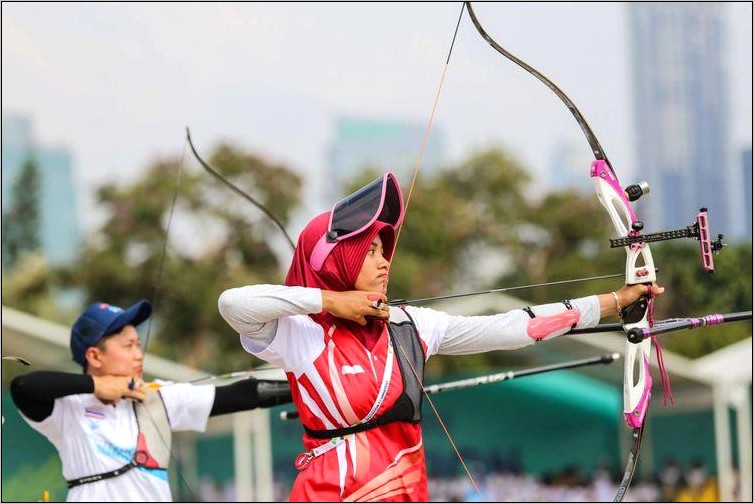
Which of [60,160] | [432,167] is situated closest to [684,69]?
[60,160]

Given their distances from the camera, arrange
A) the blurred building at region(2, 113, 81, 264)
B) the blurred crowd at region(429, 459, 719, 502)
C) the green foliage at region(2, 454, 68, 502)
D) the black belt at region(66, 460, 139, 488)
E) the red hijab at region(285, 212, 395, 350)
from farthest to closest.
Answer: the blurred building at region(2, 113, 81, 264)
the blurred crowd at region(429, 459, 719, 502)
the green foliage at region(2, 454, 68, 502)
the black belt at region(66, 460, 139, 488)
the red hijab at region(285, 212, 395, 350)

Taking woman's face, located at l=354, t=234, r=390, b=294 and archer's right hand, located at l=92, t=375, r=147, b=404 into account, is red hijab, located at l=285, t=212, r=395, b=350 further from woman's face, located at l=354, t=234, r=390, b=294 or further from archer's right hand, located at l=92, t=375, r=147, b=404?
archer's right hand, located at l=92, t=375, r=147, b=404

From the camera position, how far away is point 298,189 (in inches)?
1005

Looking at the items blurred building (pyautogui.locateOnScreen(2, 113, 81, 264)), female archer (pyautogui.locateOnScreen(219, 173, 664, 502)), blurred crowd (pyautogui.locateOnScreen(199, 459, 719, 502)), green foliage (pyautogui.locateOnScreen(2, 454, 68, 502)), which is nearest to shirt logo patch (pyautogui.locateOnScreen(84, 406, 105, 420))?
female archer (pyautogui.locateOnScreen(219, 173, 664, 502))

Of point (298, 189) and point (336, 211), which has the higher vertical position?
point (298, 189)

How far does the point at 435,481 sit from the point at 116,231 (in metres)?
12.9

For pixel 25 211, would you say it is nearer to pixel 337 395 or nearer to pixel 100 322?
pixel 100 322

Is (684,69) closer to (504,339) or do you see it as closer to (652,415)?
(652,415)

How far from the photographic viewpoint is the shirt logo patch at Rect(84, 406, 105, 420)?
4.86 metres

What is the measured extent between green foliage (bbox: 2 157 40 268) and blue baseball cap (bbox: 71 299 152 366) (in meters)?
25.1

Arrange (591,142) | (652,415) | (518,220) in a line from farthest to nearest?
(518,220)
(652,415)
(591,142)

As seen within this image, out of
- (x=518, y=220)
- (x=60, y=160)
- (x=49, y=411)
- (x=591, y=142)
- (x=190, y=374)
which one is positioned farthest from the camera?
(x=60, y=160)

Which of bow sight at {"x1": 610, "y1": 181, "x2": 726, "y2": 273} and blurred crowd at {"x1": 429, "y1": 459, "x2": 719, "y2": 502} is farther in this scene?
blurred crowd at {"x1": 429, "y1": 459, "x2": 719, "y2": 502}

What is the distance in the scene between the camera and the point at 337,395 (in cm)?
388
